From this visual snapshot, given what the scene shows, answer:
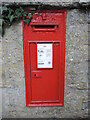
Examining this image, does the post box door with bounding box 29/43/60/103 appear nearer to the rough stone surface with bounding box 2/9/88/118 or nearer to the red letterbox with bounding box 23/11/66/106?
the red letterbox with bounding box 23/11/66/106

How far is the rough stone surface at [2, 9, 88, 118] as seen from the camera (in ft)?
9.11

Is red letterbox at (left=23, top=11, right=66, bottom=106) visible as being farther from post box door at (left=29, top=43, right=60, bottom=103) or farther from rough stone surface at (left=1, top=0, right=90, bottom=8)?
rough stone surface at (left=1, top=0, right=90, bottom=8)

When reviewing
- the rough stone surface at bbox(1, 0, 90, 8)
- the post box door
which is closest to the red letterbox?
the post box door

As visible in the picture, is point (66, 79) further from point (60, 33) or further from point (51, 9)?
point (51, 9)

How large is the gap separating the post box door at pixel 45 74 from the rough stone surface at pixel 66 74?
0.61 ft

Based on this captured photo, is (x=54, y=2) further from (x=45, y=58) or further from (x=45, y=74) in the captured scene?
(x=45, y=74)

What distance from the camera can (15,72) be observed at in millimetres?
2922

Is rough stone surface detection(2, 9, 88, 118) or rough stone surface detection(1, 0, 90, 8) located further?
rough stone surface detection(2, 9, 88, 118)

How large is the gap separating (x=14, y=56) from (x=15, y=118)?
125cm

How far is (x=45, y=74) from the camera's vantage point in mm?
2904

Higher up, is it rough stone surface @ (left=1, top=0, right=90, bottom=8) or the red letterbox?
rough stone surface @ (left=1, top=0, right=90, bottom=8)

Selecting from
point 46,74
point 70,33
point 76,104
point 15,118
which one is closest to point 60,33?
point 70,33

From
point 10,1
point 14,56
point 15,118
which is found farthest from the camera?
point 15,118

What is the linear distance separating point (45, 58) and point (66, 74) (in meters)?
0.51
